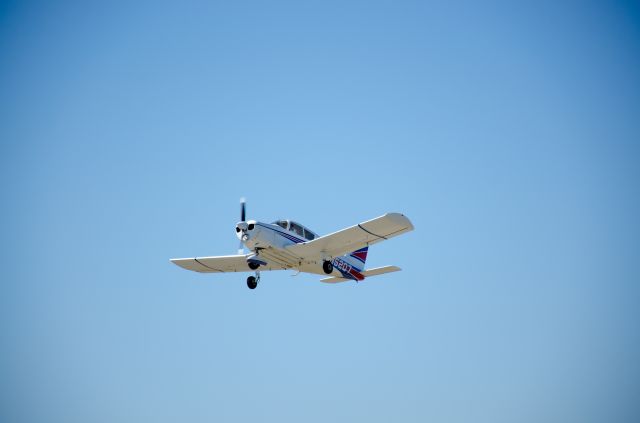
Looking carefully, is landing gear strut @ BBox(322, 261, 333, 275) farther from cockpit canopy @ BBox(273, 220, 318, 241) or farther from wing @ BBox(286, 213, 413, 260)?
cockpit canopy @ BBox(273, 220, 318, 241)

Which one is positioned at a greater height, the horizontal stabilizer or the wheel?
the horizontal stabilizer

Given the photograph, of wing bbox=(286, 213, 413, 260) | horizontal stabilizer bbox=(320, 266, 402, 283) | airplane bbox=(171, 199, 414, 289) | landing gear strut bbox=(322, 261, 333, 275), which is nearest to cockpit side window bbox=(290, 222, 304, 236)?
airplane bbox=(171, 199, 414, 289)

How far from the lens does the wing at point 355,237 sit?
88.1ft

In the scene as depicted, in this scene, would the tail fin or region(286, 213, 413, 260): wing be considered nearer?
Answer: region(286, 213, 413, 260): wing

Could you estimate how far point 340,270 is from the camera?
104ft

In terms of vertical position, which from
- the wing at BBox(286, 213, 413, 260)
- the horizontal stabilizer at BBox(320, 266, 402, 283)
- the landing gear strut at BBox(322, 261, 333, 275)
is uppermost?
the wing at BBox(286, 213, 413, 260)

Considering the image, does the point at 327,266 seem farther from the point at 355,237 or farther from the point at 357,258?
the point at 357,258

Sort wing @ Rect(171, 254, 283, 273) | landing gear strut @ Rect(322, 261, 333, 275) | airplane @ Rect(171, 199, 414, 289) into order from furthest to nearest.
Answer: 1. wing @ Rect(171, 254, 283, 273)
2. landing gear strut @ Rect(322, 261, 333, 275)
3. airplane @ Rect(171, 199, 414, 289)

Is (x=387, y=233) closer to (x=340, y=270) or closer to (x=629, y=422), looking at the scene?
(x=340, y=270)

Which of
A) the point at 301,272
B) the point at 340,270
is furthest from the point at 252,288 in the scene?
the point at 340,270

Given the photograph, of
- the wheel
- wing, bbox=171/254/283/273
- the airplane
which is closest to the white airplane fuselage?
the airplane

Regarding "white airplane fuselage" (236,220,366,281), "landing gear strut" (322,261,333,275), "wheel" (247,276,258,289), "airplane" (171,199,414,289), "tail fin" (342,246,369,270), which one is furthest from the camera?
"tail fin" (342,246,369,270)

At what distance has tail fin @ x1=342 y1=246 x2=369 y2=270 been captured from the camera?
32.0 meters

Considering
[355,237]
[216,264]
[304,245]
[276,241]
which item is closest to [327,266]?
[304,245]
